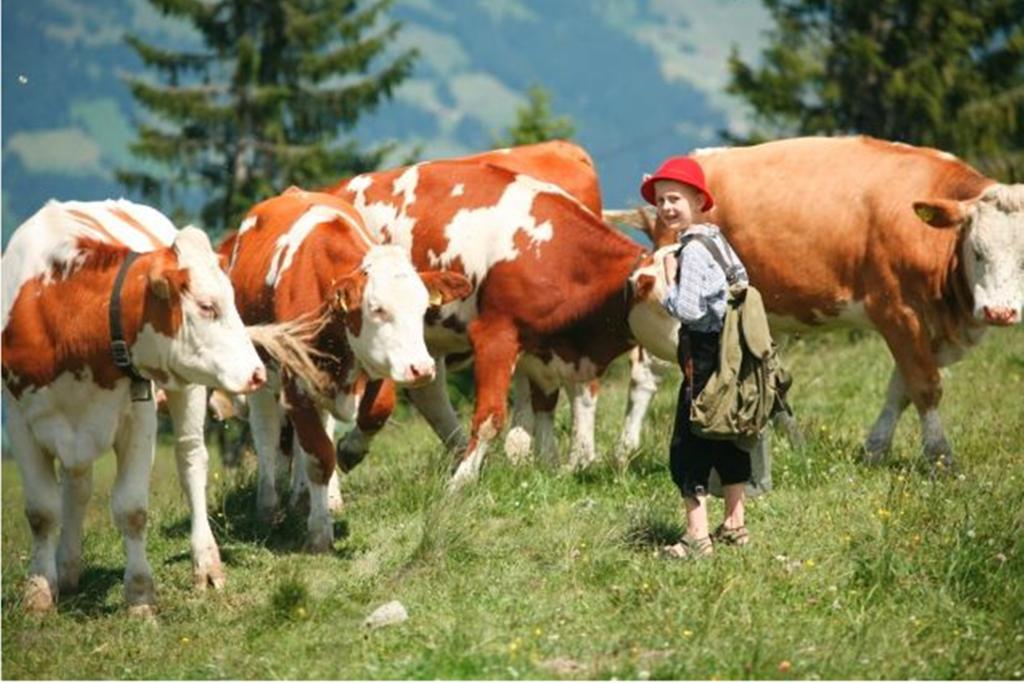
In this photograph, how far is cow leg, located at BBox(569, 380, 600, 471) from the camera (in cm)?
1293

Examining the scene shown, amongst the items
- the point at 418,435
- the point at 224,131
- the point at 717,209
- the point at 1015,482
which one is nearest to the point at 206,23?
the point at 224,131

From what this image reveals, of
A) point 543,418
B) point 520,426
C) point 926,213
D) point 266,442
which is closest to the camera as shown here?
point 926,213

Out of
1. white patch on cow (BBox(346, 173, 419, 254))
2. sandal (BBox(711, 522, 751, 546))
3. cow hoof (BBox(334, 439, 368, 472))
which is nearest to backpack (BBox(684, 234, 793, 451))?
sandal (BBox(711, 522, 751, 546))

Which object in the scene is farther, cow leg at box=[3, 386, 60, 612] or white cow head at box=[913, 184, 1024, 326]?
white cow head at box=[913, 184, 1024, 326]

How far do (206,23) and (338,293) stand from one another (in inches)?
1303

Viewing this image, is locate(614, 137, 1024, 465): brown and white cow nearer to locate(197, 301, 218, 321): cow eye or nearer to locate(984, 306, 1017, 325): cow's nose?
locate(984, 306, 1017, 325): cow's nose

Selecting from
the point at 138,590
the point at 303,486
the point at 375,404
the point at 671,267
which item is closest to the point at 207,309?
the point at 138,590

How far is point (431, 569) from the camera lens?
965cm

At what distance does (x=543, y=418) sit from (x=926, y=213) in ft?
9.72

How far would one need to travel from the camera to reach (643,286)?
1175 centimetres

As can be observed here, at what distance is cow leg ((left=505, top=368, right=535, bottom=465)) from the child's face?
108 inches

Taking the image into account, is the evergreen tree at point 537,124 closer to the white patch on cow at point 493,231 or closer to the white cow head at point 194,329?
the white patch on cow at point 493,231

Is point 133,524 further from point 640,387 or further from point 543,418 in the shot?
point 640,387

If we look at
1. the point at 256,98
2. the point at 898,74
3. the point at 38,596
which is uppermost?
the point at 38,596
